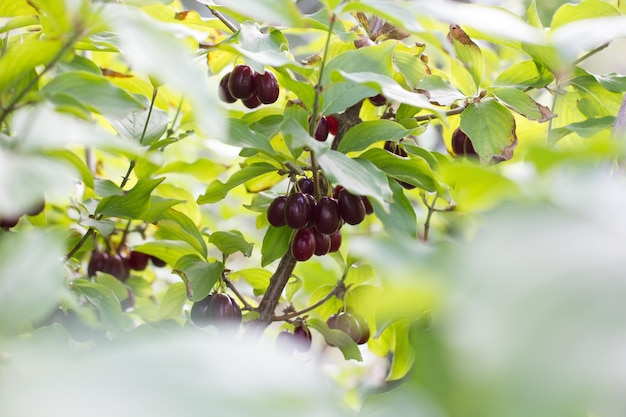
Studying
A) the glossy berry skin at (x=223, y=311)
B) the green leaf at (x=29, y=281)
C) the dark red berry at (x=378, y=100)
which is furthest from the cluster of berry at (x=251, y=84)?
the green leaf at (x=29, y=281)

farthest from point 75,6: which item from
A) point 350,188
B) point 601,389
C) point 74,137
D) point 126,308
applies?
point 126,308

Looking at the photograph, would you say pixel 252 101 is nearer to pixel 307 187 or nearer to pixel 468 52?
pixel 307 187

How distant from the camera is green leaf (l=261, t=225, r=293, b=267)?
26.2 inches

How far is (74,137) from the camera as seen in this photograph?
0.29m

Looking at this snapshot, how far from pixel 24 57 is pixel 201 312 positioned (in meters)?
0.35

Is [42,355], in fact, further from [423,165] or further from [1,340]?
[423,165]

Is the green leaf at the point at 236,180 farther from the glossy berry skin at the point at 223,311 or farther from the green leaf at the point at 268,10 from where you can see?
the green leaf at the point at 268,10

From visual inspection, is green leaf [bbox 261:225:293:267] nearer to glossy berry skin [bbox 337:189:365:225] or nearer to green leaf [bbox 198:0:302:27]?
glossy berry skin [bbox 337:189:365:225]

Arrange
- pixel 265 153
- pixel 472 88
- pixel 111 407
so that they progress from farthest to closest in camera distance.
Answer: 1. pixel 472 88
2. pixel 265 153
3. pixel 111 407

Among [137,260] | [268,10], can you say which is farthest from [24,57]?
[137,260]

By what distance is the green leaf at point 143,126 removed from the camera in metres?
0.63

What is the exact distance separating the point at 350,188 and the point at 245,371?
0.84 ft

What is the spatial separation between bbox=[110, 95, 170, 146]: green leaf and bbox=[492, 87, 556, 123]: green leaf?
1.08 feet

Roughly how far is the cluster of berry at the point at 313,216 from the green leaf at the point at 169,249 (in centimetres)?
13
